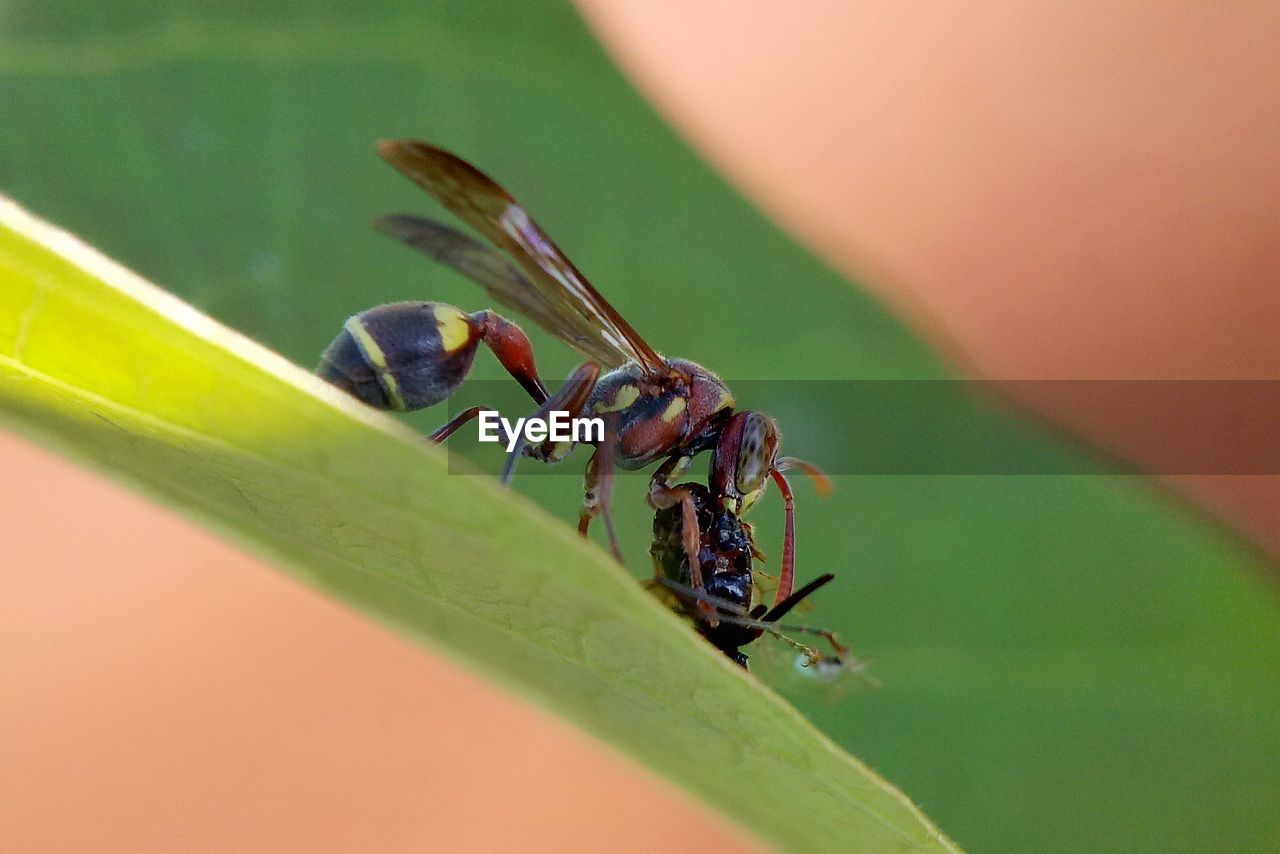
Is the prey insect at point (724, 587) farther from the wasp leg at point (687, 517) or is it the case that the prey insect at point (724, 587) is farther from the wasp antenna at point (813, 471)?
the wasp antenna at point (813, 471)

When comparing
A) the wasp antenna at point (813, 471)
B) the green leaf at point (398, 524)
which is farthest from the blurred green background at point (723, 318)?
the green leaf at point (398, 524)

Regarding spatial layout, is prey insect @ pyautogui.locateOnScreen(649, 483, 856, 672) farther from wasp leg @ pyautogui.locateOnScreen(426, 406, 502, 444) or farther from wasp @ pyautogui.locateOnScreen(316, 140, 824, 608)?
wasp leg @ pyautogui.locateOnScreen(426, 406, 502, 444)

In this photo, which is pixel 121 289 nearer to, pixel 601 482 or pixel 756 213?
pixel 601 482

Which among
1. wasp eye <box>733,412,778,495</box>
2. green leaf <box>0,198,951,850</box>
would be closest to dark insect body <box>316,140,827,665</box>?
wasp eye <box>733,412,778,495</box>

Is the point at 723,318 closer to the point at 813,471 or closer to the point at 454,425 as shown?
the point at 813,471

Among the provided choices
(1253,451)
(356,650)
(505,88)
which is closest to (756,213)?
(505,88)

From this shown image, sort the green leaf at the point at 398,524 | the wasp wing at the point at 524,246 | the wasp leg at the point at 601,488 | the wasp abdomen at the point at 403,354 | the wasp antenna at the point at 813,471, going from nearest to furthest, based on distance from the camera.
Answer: the green leaf at the point at 398,524 → the wasp wing at the point at 524,246 → the wasp leg at the point at 601,488 → the wasp abdomen at the point at 403,354 → the wasp antenna at the point at 813,471

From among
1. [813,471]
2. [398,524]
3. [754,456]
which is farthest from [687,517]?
[398,524]

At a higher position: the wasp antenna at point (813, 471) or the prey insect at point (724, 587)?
the wasp antenna at point (813, 471)
